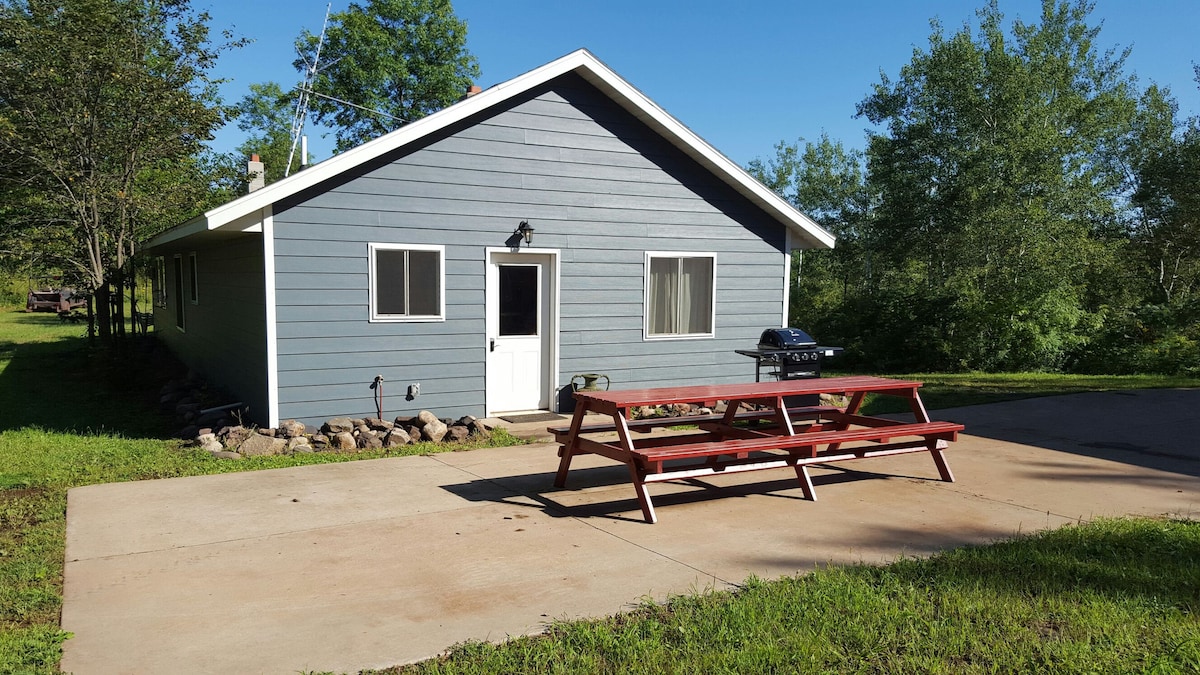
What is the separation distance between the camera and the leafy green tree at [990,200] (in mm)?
18750

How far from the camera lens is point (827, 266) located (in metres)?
35.3

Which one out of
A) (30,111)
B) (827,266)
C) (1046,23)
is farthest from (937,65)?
(30,111)

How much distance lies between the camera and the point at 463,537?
5.43 metres

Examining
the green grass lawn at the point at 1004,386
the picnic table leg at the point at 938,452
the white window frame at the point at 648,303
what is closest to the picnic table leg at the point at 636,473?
the picnic table leg at the point at 938,452

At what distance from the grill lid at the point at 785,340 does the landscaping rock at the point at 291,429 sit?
217 inches

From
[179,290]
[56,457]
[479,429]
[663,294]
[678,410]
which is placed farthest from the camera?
[179,290]

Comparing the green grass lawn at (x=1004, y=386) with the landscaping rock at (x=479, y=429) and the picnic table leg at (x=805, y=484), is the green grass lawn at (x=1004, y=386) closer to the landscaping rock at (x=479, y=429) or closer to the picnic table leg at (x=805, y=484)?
the picnic table leg at (x=805, y=484)

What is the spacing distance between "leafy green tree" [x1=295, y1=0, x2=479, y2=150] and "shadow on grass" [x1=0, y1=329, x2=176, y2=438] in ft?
62.4

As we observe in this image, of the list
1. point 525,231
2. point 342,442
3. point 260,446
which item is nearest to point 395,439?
point 342,442

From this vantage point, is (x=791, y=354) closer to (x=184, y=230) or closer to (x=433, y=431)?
(x=433, y=431)

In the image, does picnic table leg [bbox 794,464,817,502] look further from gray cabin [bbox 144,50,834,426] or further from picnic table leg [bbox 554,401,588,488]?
gray cabin [bbox 144,50,834,426]

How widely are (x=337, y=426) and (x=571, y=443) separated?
3.56 meters

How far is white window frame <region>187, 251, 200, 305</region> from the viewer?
42.7 ft

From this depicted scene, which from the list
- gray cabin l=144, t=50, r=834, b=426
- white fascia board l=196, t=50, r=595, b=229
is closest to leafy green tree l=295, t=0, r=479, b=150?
gray cabin l=144, t=50, r=834, b=426
